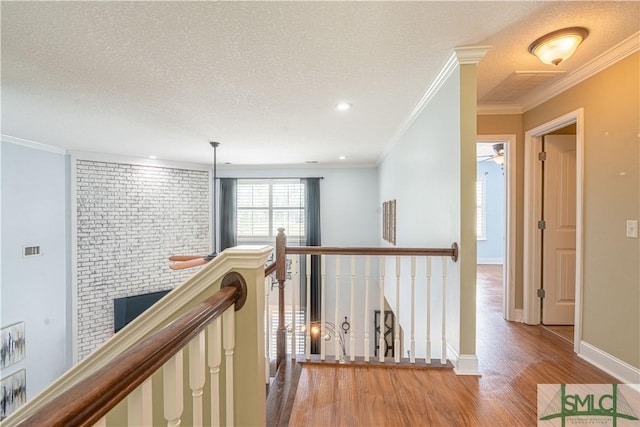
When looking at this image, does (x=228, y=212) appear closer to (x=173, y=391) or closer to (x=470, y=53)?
(x=470, y=53)

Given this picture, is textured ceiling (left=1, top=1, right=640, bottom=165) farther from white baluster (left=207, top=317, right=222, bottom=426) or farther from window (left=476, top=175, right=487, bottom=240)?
window (left=476, top=175, right=487, bottom=240)

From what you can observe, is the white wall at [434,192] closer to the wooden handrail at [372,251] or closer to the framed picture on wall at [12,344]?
the wooden handrail at [372,251]

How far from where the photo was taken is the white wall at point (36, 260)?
3633mm

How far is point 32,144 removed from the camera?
12.9ft

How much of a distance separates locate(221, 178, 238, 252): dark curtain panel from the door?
5345 mm

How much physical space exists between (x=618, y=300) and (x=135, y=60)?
12.1ft

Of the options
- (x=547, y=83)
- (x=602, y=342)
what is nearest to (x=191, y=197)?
(x=547, y=83)

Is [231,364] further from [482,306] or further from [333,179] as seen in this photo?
[333,179]

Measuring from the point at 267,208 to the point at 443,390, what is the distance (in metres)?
5.08

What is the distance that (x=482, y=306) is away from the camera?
344 centimetres

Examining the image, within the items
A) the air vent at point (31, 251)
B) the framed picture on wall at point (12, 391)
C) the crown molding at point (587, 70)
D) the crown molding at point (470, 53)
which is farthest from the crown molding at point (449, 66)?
the framed picture on wall at point (12, 391)

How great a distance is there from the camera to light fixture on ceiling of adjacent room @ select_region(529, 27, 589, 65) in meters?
1.59

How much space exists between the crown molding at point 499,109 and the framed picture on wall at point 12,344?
633 cm

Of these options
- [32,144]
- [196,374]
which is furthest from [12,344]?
[196,374]
